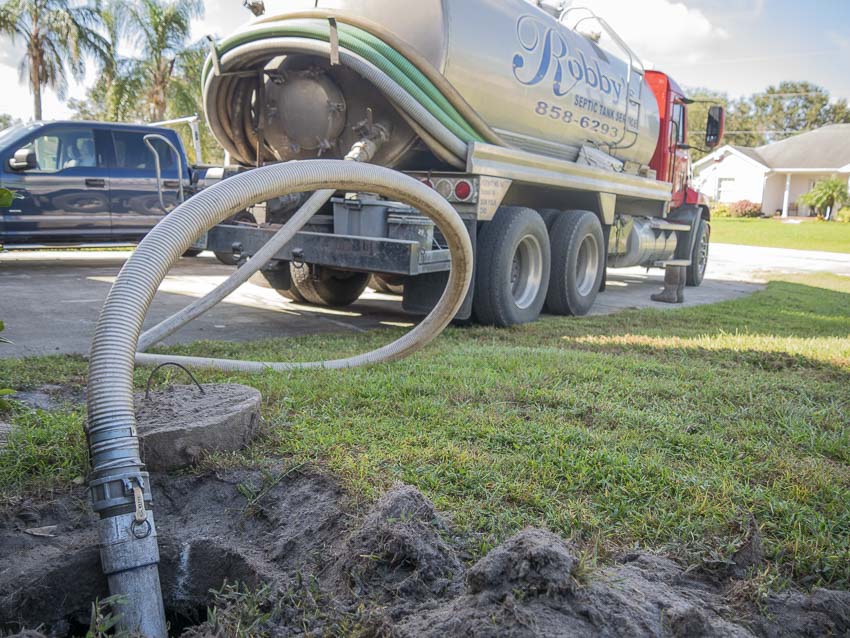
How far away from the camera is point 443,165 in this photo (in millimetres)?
6969

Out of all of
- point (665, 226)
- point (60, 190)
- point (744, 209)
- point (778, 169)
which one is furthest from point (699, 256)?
point (778, 169)

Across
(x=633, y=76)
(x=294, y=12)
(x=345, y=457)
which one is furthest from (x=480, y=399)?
(x=633, y=76)

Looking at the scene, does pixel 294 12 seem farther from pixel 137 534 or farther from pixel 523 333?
pixel 137 534

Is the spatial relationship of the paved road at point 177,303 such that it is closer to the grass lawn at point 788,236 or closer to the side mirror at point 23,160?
the side mirror at point 23,160

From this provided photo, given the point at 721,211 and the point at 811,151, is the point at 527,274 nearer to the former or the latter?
the point at 721,211

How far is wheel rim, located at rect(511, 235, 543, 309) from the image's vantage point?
25.3 ft

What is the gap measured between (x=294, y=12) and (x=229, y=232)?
6.61 ft

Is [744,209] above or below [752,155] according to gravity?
below

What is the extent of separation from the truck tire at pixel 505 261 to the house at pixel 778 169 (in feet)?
149

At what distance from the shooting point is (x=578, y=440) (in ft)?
11.0

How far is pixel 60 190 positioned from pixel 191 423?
9.02m

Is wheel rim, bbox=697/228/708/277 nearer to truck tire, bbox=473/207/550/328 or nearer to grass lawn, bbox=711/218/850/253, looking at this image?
truck tire, bbox=473/207/550/328

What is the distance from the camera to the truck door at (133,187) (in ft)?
36.4

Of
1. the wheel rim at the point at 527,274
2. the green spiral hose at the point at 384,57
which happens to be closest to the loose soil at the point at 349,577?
the green spiral hose at the point at 384,57
